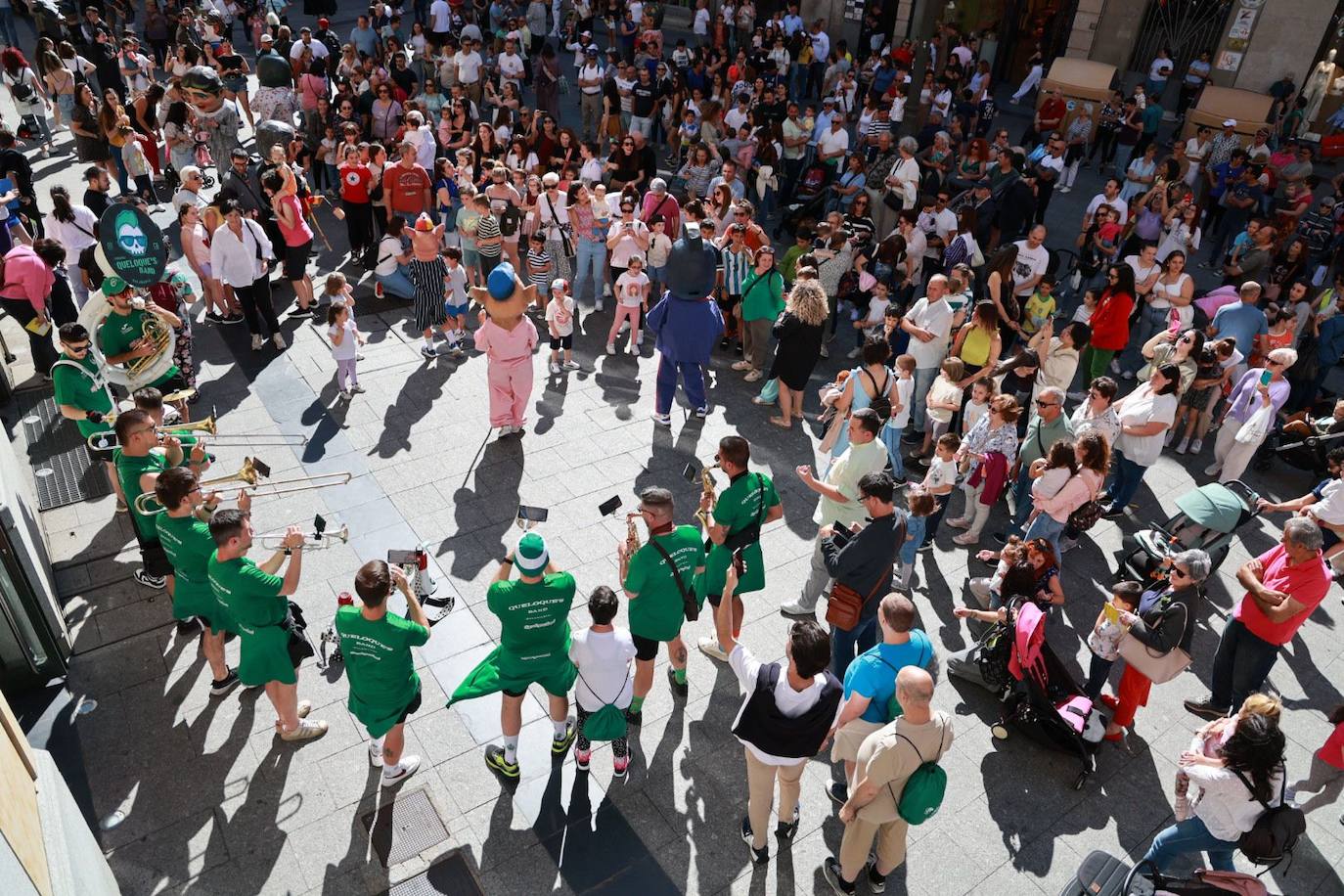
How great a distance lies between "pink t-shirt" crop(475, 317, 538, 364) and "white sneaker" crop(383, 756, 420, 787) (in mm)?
3862

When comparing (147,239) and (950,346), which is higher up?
(147,239)

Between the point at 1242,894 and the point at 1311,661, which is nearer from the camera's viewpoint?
the point at 1242,894

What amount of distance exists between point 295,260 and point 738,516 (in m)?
7.12

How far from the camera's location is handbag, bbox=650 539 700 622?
5.47 m

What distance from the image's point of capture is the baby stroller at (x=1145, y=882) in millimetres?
4500

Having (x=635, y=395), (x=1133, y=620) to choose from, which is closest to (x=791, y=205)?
(x=635, y=395)

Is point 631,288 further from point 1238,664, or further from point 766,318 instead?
point 1238,664

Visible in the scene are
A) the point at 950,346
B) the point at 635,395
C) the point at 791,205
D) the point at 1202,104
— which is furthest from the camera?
the point at 1202,104

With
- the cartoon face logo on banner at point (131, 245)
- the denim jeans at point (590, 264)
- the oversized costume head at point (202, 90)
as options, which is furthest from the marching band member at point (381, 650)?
the oversized costume head at point (202, 90)

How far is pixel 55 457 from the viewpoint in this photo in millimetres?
8453

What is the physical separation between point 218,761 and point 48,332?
6.08 m

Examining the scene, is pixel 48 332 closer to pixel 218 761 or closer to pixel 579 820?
pixel 218 761

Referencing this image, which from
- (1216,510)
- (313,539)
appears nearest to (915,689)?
(313,539)

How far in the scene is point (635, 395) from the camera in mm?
9883
